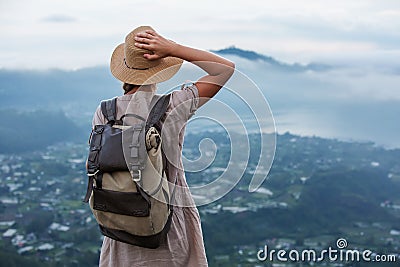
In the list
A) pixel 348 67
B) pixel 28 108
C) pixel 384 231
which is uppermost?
pixel 348 67

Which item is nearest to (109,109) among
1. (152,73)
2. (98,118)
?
(98,118)

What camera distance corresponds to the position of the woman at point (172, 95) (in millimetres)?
1565

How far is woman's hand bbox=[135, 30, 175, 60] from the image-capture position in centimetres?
156

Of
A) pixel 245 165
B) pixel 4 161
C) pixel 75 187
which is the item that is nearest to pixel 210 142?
pixel 245 165

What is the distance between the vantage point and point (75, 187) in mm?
13422

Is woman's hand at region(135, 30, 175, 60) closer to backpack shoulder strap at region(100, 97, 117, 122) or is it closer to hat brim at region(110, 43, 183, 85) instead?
hat brim at region(110, 43, 183, 85)

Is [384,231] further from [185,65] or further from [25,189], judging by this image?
[185,65]

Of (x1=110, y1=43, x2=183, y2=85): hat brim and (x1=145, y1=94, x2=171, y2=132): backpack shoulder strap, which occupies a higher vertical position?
(x1=110, y1=43, x2=183, y2=85): hat brim

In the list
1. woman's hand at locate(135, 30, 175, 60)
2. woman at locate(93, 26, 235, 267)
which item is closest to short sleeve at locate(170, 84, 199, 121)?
woman at locate(93, 26, 235, 267)

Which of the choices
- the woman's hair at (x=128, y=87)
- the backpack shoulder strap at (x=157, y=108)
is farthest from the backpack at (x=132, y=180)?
the woman's hair at (x=128, y=87)

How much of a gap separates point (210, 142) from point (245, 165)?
5.3 inches

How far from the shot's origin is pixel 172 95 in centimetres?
156

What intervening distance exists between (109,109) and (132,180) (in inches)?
8.9

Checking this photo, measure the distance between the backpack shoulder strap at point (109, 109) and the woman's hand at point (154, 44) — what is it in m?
0.16
